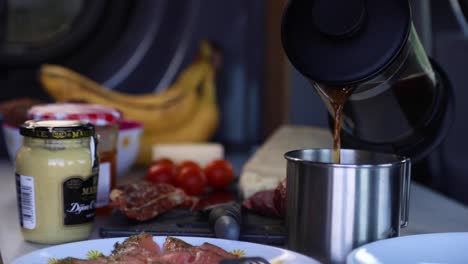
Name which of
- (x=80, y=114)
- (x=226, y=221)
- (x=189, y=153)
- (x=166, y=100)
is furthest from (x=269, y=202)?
(x=166, y=100)

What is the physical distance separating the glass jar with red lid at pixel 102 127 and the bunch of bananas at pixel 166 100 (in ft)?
1.10

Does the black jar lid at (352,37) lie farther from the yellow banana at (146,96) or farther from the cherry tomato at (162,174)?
the yellow banana at (146,96)

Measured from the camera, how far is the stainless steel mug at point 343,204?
2.13ft

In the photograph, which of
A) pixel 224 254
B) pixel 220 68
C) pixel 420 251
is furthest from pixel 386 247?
pixel 220 68

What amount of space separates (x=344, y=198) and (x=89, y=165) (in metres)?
0.33

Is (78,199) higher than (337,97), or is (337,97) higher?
(337,97)

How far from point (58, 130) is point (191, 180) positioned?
0.40 m

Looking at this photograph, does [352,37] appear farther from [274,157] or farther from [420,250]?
[274,157]

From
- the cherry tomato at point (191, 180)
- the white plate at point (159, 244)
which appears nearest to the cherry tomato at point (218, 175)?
the cherry tomato at point (191, 180)

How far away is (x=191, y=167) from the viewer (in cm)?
119

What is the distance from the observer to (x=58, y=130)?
0.80m

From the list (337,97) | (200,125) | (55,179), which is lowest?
(200,125)

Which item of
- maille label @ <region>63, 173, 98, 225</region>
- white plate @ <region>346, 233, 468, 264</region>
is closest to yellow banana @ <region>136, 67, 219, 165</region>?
maille label @ <region>63, 173, 98, 225</region>

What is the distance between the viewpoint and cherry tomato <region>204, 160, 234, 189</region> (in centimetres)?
121
